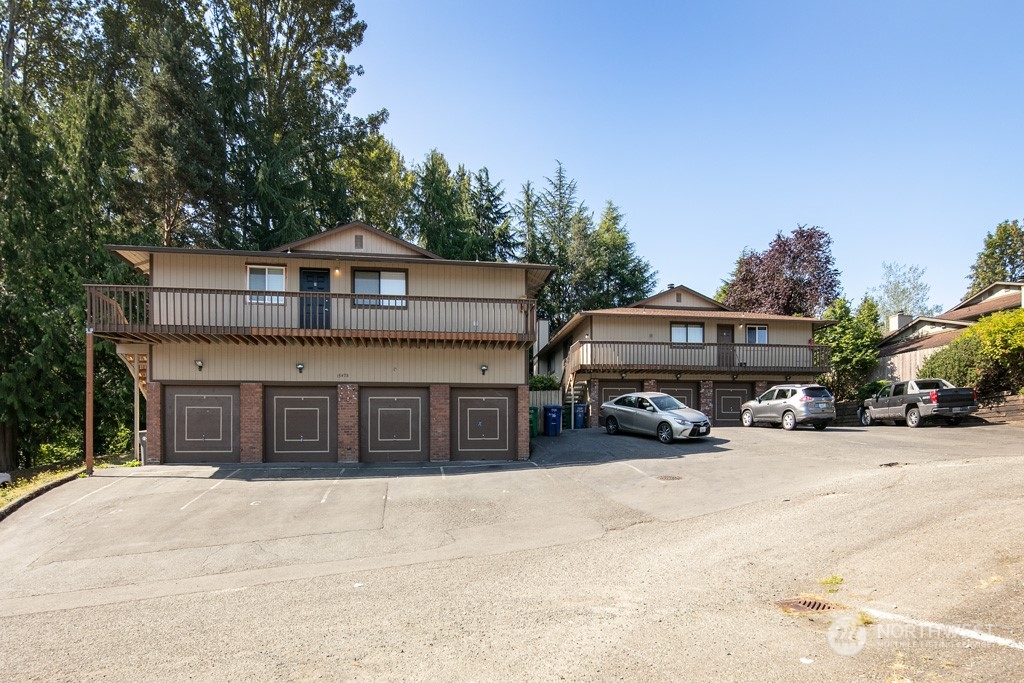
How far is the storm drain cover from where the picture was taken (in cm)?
519

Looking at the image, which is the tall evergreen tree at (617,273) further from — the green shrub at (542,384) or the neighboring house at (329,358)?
the neighboring house at (329,358)

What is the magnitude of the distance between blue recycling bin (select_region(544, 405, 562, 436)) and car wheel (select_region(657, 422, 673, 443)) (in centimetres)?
375

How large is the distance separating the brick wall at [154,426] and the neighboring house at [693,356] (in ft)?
49.9

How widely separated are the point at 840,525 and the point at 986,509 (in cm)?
176

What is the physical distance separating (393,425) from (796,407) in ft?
46.9

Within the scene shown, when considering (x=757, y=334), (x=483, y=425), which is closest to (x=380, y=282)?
(x=483, y=425)

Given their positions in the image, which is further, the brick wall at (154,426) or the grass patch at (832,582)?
the brick wall at (154,426)

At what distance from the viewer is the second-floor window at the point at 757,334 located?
85.3 feet

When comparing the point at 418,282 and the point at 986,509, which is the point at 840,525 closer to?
the point at 986,509

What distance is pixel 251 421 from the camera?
51.8 ft

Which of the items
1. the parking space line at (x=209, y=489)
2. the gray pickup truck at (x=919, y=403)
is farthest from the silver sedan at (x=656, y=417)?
the parking space line at (x=209, y=489)

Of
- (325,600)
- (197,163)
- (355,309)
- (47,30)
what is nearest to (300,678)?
(325,600)

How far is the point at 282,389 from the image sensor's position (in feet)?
52.9

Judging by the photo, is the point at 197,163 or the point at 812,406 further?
the point at 197,163
